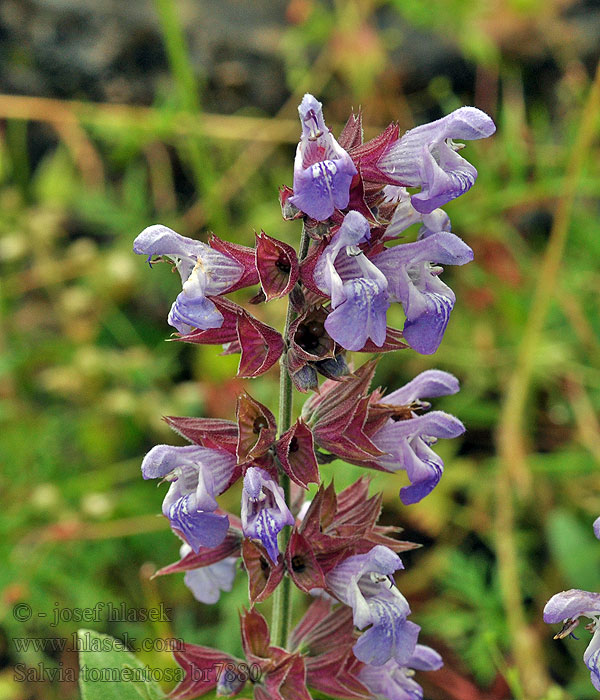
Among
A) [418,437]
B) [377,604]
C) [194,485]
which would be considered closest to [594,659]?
[377,604]

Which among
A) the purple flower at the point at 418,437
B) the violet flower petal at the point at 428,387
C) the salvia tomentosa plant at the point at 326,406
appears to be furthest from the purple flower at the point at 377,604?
the violet flower petal at the point at 428,387

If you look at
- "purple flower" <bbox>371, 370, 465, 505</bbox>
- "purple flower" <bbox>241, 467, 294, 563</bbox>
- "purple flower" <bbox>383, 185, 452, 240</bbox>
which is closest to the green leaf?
"purple flower" <bbox>241, 467, 294, 563</bbox>

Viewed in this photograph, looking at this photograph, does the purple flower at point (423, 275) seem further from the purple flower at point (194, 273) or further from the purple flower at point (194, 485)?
the purple flower at point (194, 485)

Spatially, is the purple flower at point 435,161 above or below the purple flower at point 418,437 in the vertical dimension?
above

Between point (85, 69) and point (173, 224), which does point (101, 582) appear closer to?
point (173, 224)

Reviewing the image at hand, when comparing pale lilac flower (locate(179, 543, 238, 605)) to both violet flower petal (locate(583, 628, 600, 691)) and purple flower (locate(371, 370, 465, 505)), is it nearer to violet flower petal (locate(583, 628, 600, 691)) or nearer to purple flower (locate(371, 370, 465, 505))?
purple flower (locate(371, 370, 465, 505))

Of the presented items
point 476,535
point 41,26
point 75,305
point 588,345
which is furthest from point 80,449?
point 41,26
